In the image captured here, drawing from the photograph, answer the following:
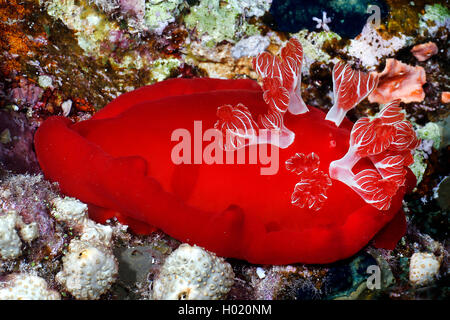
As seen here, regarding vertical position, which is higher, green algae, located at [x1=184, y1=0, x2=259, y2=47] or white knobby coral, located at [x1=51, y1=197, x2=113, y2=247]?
green algae, located at [x1=184, y1=0, x2=259, y2=47]

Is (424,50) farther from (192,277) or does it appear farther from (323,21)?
(192,277)

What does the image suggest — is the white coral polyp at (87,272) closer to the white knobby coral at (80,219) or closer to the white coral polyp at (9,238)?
the white knobby coral at (80,219)

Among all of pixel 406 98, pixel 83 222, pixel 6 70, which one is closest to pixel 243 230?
pixel 83 222

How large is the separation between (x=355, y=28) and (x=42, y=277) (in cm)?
279

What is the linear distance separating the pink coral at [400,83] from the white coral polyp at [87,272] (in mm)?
2318

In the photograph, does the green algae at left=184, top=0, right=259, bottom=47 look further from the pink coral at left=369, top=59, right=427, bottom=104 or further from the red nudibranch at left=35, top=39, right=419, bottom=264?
the pink coral at left=369, top=59, right=427, bottom=104

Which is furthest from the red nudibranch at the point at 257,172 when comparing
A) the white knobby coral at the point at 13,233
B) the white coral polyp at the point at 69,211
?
the white knobby coral at the point at 13,233

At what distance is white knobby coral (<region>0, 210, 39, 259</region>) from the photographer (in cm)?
238

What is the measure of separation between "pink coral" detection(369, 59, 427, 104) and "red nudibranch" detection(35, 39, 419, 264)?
15.3 inches

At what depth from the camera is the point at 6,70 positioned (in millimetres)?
3262

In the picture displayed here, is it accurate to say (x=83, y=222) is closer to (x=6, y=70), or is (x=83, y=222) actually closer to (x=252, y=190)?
(x=252, y=190)

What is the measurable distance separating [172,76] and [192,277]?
1.63m

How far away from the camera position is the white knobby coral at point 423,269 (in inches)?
111

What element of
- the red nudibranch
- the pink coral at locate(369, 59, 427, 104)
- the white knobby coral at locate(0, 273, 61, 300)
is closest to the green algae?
the red nudibranch
